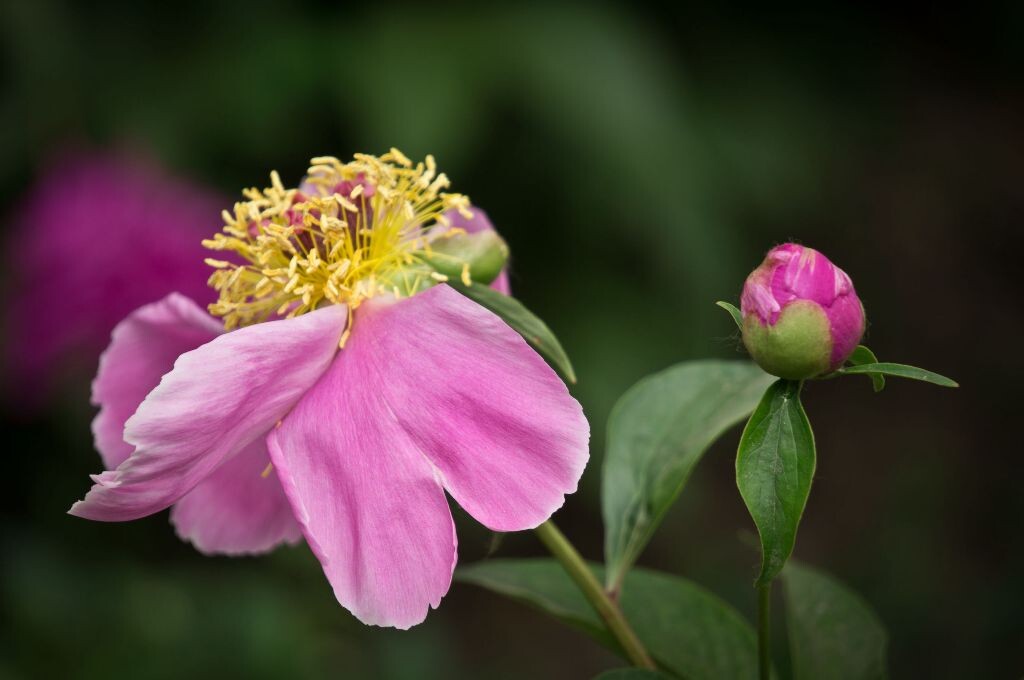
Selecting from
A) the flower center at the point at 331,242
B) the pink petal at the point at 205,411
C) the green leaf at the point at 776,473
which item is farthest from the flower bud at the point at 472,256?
the green leaf at the point at 776,473

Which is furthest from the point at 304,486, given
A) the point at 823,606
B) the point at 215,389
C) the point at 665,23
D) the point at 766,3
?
the point at 766,3

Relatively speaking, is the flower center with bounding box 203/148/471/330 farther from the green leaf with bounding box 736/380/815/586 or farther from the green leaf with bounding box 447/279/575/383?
the green leaf with bounding box 736/380/815/586

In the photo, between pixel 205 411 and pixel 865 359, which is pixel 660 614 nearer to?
pixel 865 359

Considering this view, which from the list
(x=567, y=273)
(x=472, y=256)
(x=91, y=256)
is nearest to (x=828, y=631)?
(x=472, y=256)

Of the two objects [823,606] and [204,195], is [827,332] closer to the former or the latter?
[823,606]

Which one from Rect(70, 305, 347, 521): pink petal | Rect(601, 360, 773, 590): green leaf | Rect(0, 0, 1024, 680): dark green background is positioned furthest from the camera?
Rect(0, 0, 1024, 680): dark green background

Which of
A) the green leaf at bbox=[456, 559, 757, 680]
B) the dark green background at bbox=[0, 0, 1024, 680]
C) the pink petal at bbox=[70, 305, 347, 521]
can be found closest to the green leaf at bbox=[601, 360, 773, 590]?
the green leaf at bbox=[456, 559, 757, 680]

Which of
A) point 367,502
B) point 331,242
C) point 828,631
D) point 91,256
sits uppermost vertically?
point 331,242
